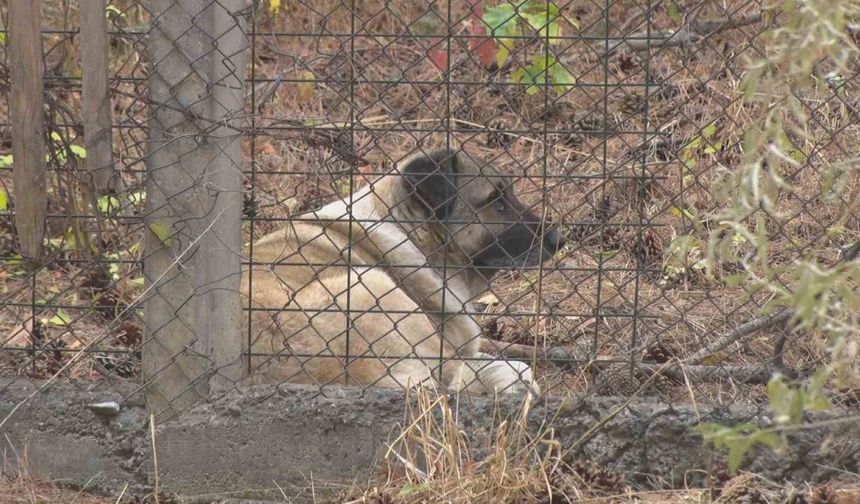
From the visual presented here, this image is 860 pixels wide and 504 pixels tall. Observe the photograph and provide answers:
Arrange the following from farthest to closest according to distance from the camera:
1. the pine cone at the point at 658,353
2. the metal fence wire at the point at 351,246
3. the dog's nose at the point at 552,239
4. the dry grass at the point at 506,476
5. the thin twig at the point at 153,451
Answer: the dog's nose at the point at 552,239, the pine cone at the point at 658,353, the thin twig at the point at 153,451, the metal fence wire at the point at 351,246, the dry grass at the point at 506,476

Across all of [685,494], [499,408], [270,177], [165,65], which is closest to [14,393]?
[165,65]

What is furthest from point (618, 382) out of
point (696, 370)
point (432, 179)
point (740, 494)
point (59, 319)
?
point (59, 319)

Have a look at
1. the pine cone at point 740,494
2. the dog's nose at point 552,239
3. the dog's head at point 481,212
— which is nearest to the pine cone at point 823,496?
the pine cone at point 740,494

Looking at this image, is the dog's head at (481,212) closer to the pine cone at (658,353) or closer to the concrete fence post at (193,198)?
the pine cone at (658,353)

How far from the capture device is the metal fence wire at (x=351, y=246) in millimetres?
3855

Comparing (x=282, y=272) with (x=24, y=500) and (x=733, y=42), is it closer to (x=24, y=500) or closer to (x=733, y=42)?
(x=24, y=500)

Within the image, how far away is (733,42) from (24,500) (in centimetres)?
550

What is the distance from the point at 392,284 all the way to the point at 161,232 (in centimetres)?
133

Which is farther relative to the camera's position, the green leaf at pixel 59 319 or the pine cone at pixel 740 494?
the green leaf at pixel 59 319

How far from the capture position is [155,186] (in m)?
3.89

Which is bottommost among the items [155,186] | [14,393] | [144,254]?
[14,393]

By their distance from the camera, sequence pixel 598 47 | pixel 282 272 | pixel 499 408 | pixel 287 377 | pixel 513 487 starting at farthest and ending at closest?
1. pixel 598 47
2. pixel 282 272
3. pixel 287 377
4. pixel 499 408
5. pixel 513 487

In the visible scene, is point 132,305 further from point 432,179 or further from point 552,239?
point 552,239

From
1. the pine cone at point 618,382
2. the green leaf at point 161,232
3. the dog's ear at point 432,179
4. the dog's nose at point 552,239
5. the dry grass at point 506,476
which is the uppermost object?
the green leaf at point 161,232
